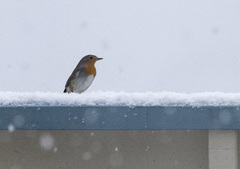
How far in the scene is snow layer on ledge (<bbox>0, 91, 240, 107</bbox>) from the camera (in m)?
3.14

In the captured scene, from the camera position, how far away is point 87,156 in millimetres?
3584

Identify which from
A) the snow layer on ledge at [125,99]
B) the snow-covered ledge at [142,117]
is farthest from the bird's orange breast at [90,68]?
the snow-covered ledge at [142,117]

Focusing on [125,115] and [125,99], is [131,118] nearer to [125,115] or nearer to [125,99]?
[125,115]

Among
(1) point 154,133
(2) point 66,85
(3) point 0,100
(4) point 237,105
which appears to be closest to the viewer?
(4) point 237,105

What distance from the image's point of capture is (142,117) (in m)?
3.04

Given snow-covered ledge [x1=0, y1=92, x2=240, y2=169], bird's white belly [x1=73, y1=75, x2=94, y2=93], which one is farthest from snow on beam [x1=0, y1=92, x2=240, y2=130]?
bird's white belly [x1=73, y1=75, x2=94, y2=93]

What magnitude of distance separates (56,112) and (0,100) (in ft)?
1.83

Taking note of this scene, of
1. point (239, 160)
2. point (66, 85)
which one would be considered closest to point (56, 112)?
point (239, 160)

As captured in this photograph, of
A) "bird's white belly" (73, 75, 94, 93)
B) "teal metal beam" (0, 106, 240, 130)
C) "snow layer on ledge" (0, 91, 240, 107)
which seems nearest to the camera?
"teal metal beam" (0, 106, 240, 130)

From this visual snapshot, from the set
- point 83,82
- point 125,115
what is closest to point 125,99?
point 125,115

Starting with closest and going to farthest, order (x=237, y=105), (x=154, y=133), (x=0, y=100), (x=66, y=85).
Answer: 1. (x=237, y=105)
2. (x=0, y=100)
3. (x=154, y=133)
4. (x=66, y=85)

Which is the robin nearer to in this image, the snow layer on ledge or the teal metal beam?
the snow layer on ledge

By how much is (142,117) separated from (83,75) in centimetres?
261

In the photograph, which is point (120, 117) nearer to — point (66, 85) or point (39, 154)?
point (39, 154)
